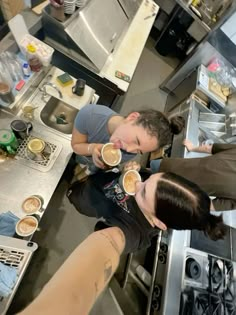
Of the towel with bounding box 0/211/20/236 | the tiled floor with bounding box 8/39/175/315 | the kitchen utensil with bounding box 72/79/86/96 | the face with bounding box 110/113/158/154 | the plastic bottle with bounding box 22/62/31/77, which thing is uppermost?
the face with bounding box 110/113/158/154

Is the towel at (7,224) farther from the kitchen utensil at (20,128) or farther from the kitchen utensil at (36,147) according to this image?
the kitchen utensil at (20,128)

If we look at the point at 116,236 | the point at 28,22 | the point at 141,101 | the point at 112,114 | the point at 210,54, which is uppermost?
the point at 210,54

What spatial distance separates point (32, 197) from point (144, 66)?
3056 millimetres

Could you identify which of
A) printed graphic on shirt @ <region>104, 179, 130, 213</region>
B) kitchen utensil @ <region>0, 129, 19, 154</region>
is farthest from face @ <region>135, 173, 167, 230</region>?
kitchen utensil @ <region>0, 129, 19, 154</region>

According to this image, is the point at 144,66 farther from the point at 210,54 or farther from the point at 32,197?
the point at 32,197

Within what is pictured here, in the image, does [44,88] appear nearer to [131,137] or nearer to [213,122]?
[131,137]

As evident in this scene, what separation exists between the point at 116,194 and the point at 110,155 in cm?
27

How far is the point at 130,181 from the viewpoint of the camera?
4.45 ft

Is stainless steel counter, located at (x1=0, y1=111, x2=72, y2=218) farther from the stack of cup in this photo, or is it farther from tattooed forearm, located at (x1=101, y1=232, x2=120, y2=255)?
the stack of cup

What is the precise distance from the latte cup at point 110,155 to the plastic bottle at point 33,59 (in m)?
0.92

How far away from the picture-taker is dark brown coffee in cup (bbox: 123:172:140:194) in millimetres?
1318

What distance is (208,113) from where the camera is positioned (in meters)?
2.74

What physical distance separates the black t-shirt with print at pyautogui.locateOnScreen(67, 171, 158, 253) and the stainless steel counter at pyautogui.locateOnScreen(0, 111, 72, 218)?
25cm

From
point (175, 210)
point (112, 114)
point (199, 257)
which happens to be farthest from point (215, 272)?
point (112, 114)
